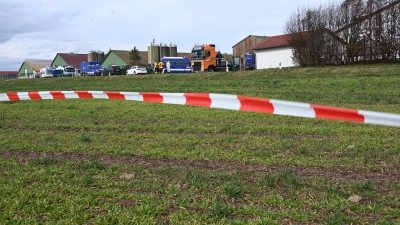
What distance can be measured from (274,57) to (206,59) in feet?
42.6

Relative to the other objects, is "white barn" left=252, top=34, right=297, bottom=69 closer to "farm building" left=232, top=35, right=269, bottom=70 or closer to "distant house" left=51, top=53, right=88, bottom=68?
"farm building" left=232, top=35, right=269, bottom=70

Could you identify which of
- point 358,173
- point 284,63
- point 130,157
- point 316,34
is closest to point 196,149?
point 130,157

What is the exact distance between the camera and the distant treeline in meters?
37.4

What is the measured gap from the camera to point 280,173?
5047 millimetres

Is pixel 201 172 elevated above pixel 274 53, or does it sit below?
below

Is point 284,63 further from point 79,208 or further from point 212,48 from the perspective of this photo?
point 79,208

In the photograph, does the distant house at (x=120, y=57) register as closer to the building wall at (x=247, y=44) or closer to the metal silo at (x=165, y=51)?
the metal silo at (x=165, y=51)

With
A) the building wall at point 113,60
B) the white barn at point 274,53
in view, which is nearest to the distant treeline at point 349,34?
the white barn at point 274,53

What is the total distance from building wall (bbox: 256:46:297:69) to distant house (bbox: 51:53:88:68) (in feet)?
179

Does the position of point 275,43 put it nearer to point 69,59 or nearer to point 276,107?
point 276,107

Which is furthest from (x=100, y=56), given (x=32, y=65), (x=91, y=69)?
(x=91, y=69)

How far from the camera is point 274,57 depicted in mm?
53188

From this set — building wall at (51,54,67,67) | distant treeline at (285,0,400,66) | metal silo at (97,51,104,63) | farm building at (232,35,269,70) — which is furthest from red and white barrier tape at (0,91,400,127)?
building wall at (51,54,67,67)

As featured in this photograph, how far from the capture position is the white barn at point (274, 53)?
5134 cm
